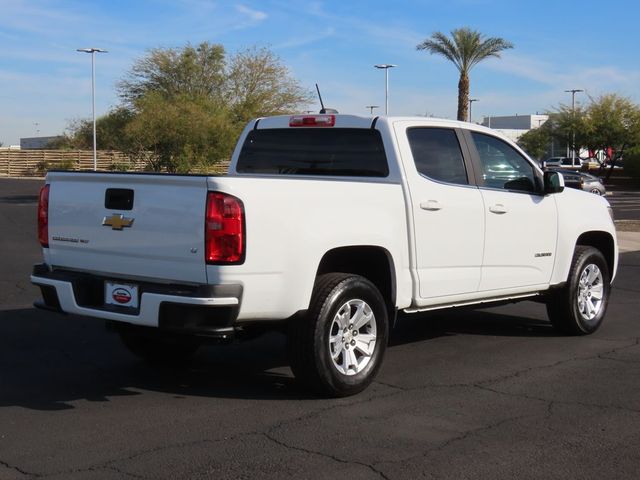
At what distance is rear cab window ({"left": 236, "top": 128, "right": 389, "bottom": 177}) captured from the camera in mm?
6953

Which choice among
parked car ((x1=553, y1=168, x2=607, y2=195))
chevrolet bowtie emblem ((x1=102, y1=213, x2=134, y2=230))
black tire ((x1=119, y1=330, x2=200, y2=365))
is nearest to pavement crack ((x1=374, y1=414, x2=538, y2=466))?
chevrolet bowtie emblem ((x1=102, y1=213, x2=134, y2=230))

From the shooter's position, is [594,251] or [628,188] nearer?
[594,251]

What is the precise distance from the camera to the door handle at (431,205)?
21.7 ft

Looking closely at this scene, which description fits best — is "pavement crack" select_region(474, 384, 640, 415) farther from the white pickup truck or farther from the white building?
the white building

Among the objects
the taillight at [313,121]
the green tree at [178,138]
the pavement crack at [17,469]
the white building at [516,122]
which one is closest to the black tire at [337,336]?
the taillight at [313,121]

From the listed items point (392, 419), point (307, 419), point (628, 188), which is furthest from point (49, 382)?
point (628, 188)

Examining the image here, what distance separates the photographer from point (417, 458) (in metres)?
4.84

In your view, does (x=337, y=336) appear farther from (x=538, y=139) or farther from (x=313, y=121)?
(x=538, y=139)

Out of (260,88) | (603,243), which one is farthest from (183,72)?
(603,243)

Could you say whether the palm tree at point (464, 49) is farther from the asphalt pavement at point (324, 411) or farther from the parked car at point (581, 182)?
the asphalt pavement at point (324, 411)

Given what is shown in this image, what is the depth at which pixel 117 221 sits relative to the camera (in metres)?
5.80

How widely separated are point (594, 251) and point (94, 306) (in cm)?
496

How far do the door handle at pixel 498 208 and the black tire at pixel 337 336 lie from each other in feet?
4.99

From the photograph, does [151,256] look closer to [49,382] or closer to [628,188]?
[49,382]
